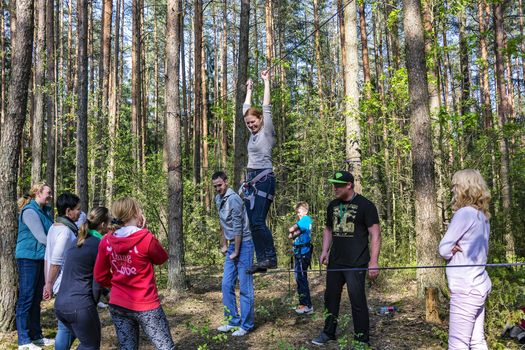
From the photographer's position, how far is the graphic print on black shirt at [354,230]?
4502 millimetres

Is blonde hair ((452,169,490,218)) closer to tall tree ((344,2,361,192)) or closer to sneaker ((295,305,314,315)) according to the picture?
sneaker ((295,305,314,315))

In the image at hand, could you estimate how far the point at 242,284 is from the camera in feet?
16.9

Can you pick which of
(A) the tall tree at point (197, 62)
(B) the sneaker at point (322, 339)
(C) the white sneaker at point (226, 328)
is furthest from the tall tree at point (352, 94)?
(A) the tall tree at point (197, 62)

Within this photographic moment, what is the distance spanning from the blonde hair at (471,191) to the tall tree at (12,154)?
546 centimetres

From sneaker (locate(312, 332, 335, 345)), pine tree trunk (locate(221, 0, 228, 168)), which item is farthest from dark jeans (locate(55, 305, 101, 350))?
pine tree trunk (locate(221, 0, 228, 168))

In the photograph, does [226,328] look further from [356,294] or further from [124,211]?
[124,211]

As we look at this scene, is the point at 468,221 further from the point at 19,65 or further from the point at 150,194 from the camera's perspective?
the point at 150,194

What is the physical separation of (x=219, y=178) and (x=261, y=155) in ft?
2.29

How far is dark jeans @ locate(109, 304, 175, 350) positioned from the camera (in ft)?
10.6

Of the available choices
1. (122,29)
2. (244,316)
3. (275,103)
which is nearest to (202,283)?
(244,316)

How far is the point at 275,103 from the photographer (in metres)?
18.5

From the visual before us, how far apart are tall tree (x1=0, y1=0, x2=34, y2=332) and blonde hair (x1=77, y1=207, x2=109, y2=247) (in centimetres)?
280

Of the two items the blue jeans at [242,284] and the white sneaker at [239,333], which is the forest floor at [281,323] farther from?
the blue jeans at [242,284]

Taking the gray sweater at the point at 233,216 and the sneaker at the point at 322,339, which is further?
the gray sweater at the point at 233,216
